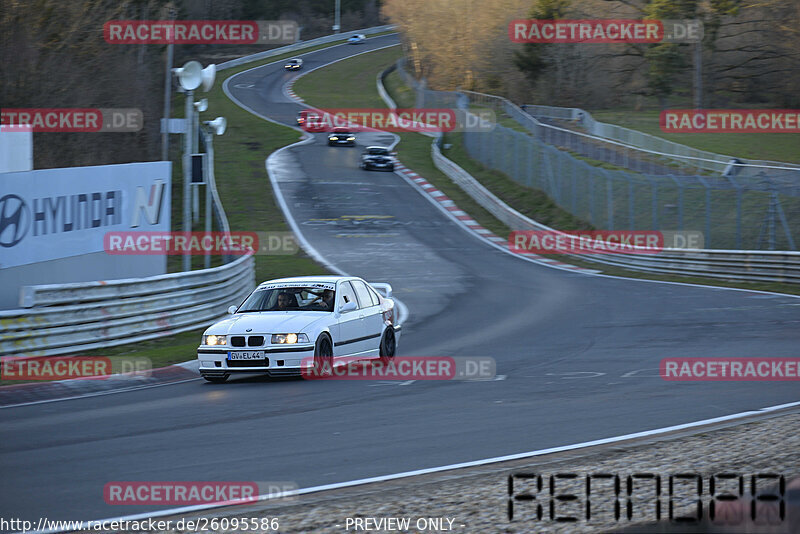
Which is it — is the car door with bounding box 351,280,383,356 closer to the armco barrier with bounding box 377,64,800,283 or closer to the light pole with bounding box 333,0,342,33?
the armco barrier with bounding box 377,64,800,283

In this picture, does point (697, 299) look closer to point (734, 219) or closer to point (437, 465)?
point (734, 219)

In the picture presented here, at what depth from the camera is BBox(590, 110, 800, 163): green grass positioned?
5194cm

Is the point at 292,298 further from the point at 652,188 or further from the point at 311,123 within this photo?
the point at 311,123

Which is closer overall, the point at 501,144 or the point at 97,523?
the point at 97,523

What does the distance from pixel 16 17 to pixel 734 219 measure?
81.9ft

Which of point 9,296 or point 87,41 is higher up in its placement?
point 87,41

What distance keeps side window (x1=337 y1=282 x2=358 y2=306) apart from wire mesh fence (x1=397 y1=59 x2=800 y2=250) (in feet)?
55.9

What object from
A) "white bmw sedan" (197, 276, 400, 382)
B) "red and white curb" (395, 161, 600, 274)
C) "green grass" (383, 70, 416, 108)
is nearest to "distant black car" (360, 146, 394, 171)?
"red and white curb" (395, 161, 600, 274)

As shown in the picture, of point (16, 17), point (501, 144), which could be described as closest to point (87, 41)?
point (16, 17)

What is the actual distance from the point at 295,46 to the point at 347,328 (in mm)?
102957

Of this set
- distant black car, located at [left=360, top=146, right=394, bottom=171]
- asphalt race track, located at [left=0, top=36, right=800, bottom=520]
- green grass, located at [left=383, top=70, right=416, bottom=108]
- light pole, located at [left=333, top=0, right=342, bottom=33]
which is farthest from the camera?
light pole, located at [left=333, top=0, right=342, bottom=33]

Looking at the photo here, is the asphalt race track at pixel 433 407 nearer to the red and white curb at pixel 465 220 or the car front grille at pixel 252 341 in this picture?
the car front grille at pixel 252 341

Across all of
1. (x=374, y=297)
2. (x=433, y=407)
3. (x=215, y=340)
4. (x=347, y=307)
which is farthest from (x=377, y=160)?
(x=433, y=407)

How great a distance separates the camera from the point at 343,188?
4831 centimetres
